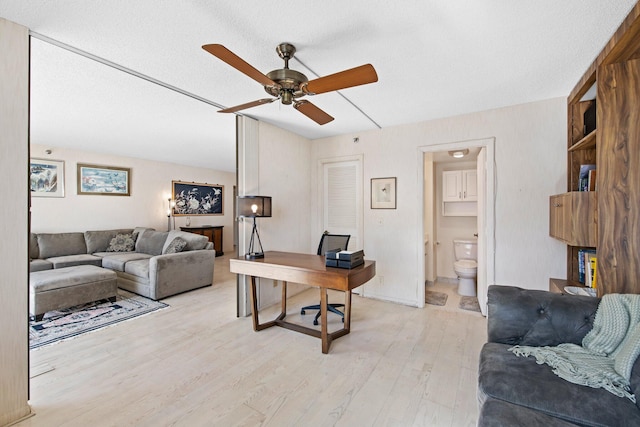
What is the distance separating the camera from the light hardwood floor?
169 cm

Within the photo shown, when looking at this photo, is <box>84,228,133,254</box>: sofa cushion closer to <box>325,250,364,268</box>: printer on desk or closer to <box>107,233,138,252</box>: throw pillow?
<box>107,233,138,252</box>: throw pillow

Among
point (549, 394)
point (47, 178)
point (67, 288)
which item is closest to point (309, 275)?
point (549, 394)

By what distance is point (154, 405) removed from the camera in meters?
1.78

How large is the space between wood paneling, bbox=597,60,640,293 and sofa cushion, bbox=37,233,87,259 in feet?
22.5

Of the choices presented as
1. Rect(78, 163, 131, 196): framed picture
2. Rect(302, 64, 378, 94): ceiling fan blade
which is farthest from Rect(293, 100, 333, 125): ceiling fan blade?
Rect(78, 163, 131, 196): framed picture

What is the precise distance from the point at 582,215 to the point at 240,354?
2.95 m

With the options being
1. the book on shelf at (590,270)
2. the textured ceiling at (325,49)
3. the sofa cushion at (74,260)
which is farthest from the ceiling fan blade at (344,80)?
the sofa cushion at (74,260)

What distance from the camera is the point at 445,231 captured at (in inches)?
192

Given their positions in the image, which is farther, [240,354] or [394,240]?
[394,240]

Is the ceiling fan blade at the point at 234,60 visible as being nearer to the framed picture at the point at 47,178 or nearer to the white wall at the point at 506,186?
the white wall at the point at 506,186

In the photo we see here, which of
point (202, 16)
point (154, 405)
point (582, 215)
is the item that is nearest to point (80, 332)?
point (154, 405)

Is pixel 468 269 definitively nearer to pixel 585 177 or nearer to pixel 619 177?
pixel 585 177

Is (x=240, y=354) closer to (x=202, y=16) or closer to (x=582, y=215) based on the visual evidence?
(x=202, y=16)

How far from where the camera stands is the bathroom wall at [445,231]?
4730 mm
